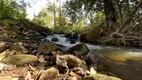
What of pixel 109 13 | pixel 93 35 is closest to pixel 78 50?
pixel 93 35

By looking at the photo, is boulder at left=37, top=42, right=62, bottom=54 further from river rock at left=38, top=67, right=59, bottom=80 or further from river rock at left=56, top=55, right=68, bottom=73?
river rock at left=38, top=67, right=59, bottom=80

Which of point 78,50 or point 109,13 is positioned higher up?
point 109,13

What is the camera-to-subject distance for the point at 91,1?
14945mm

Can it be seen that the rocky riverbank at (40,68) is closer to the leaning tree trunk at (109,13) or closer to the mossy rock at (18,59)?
the mossy rock at (18,59)

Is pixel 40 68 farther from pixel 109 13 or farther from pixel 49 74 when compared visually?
pixel 109 13

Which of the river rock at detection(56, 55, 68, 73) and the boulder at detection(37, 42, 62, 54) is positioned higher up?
the boulder at detection(37, 42, 62, 54)

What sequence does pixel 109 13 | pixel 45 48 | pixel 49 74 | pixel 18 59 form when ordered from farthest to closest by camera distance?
1. pixel 109 13
2. pixel 45 48
3. pixel 18 59
4. pixel 49 74

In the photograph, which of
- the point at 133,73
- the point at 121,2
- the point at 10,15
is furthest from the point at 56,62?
the point at 121,2

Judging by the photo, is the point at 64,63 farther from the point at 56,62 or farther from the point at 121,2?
the point at 121,2

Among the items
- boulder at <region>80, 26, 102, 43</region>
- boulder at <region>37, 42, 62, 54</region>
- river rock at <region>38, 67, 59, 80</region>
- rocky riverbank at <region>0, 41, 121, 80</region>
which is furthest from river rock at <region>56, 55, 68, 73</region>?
boulder at <region>80, 26, 102, 43</region>

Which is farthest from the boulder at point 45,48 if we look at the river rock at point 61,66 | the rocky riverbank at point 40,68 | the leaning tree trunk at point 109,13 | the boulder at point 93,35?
the leaning tree trunk at point 109,13

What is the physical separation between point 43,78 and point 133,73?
259 cm

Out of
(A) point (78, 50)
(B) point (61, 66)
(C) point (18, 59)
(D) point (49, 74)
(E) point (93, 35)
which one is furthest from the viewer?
(E) point (93, 35)

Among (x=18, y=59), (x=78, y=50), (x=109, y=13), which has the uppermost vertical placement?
(x=109, y=13)
